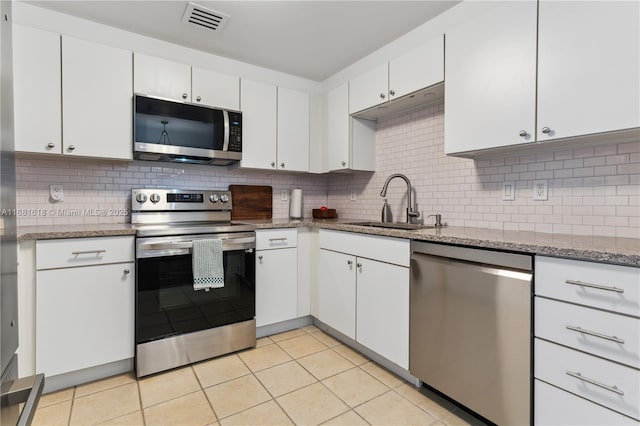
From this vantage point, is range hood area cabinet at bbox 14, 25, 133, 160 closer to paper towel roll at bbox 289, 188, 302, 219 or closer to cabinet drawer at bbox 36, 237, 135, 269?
cabinet drawer at bbox 36, 237, 135, 269

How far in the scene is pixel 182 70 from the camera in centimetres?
247

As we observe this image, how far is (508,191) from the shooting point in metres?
2.00

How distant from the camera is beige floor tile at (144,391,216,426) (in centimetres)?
162

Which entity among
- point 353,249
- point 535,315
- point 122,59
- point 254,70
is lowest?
point 535,315

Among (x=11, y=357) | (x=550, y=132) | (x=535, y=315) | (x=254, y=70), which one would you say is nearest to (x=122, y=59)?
(x=254, y=70)

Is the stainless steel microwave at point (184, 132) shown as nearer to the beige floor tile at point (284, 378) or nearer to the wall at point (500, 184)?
the wall at point (500, 184)

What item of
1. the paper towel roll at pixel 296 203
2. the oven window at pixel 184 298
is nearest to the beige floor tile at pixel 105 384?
the oven window at pixel 184 298

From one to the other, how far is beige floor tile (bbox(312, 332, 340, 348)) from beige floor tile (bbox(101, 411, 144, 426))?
1285 millimetres

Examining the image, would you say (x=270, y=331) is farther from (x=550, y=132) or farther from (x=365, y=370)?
(x=550, y=132)

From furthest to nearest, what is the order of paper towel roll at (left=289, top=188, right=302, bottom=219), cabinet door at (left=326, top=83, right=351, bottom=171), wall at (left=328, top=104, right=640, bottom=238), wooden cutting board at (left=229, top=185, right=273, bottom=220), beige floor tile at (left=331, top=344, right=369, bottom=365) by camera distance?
paper towel roll at (left=289, top=188, right=302, bottom=219) → wooden cutting board at (left=229, top=185, right=273, bottom=220) → cabinet door at (left=326, top=83, right=351, bottom=171) → beige floor tile at (left=331, top=344, right=369, bottom=365) → wall at (left=328, top=104, right=640, bottom=238)

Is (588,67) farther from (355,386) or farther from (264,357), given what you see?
(264,357)

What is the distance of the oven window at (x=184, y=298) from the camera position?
6.60 ft

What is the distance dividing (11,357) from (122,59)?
2.25 m

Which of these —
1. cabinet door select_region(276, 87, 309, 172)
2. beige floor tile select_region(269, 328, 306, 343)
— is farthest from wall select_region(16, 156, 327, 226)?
beige floor tile select_region(269, 328, 306, 343)
